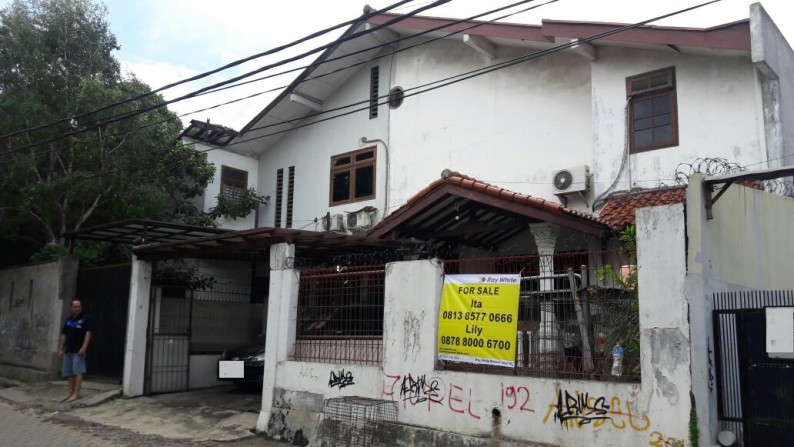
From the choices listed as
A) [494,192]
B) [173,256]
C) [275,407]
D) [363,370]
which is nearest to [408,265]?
[363,370]

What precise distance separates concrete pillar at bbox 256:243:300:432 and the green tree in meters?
6.88

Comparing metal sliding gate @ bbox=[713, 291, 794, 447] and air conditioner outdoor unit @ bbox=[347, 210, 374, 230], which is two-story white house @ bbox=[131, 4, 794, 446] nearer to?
air conditioner outdoor unit @ bbox=[347, 210, 374, 230]

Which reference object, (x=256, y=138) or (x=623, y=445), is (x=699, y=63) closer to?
(x=623, y=445)

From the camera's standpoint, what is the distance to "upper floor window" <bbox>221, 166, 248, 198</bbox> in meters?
18.0

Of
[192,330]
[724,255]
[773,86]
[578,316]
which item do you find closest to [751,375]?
[724,255]

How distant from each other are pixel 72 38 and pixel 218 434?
1231cm

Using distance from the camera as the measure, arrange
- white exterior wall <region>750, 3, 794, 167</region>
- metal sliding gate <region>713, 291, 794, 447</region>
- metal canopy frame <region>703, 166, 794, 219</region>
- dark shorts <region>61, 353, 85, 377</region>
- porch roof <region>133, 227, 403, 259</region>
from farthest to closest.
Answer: dark shorts <region>61, 353, 85, 377</region>, porch roof <region>133, 227, 403, 259</region>, white exterior wall <region>750, 3, 794, 167</region>, metal canopy frame <region>703, 166, 794, 219</region>, metal sliding gate <region>713, 291, 794, 447</region>

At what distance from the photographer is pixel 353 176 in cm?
1582

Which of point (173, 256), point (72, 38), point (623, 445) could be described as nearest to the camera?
point (623, 445)

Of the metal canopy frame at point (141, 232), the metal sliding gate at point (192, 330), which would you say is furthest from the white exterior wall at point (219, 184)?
the metal canopy frame at point (141, 232)

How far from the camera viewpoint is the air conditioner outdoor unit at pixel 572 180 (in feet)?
38.9

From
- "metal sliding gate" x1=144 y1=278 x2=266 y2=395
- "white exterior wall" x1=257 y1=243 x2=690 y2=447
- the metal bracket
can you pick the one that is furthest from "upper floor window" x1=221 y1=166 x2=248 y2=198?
the metal bracket

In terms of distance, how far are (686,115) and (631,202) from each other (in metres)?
1.72

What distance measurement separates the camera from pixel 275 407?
9.77m
